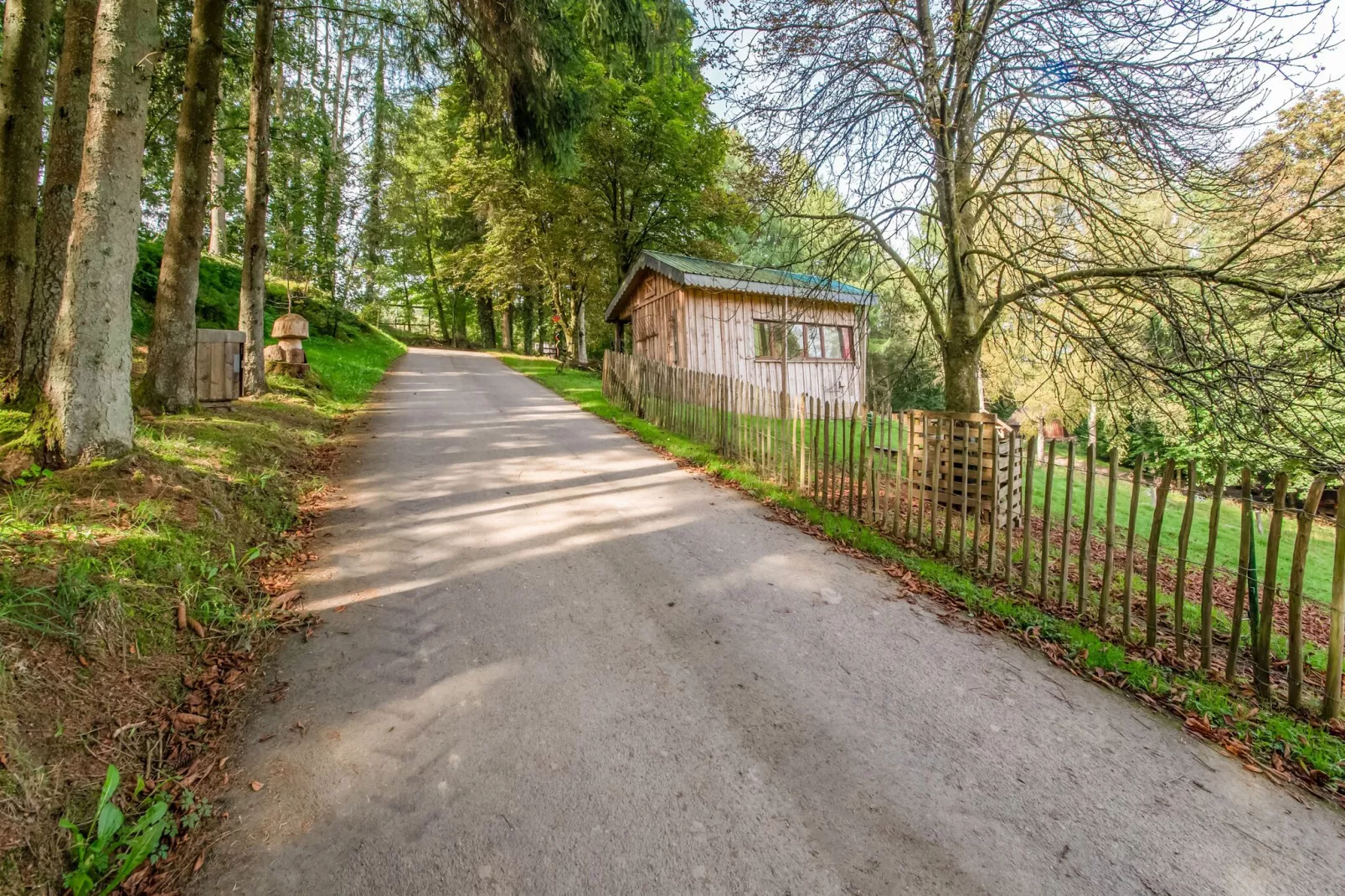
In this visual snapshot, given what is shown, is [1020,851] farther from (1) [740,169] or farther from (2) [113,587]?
(1) [740,169]

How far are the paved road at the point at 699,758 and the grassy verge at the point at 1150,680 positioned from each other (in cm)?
18

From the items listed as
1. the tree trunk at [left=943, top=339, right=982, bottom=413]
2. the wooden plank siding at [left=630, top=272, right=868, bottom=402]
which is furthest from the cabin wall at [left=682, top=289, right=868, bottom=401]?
the tree trunk at [left=943, top=339, right=982, bottom=413]

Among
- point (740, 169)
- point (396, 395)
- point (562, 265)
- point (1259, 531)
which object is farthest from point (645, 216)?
point (1259, 531)

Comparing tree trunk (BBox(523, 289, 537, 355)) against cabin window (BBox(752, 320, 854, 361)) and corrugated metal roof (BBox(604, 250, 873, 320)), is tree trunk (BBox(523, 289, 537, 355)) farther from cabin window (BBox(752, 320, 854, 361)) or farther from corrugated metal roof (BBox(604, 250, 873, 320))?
cabin window (BBox(752, 320, 854, 361))

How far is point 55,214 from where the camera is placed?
17.3ft

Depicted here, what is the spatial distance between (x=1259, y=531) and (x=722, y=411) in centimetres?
1542

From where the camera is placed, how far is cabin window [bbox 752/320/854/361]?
16.5 m

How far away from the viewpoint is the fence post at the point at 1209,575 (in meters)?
3.47

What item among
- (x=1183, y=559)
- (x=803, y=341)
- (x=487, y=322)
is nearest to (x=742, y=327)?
(x=803, y=341)

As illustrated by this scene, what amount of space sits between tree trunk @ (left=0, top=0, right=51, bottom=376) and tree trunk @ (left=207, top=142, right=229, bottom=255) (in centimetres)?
1578

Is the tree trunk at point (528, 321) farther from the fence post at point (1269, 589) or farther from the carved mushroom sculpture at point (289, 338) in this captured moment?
the fence post at point (1269, 589)

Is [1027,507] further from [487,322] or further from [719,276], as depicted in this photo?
[487,322]

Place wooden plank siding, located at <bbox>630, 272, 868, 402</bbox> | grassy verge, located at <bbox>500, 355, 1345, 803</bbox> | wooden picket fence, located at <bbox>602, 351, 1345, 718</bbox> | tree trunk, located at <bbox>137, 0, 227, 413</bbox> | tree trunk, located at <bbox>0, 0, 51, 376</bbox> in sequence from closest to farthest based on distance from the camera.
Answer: grassy verge, located at <bbox>500, 355, 1345, 803</bbox> < wooden picket fence, located at <bbox>602, 351, 1345, 718</bbox> < tree trunk, located at <bbox>0, 0, 51, 376</bbox> < tree trunk, located at <bbox>137, 0, 227, 413</bbox> < wooden plank siding, located at <bbox>630, 272, 868, 402</bbox>

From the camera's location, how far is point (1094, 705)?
3354 mm
